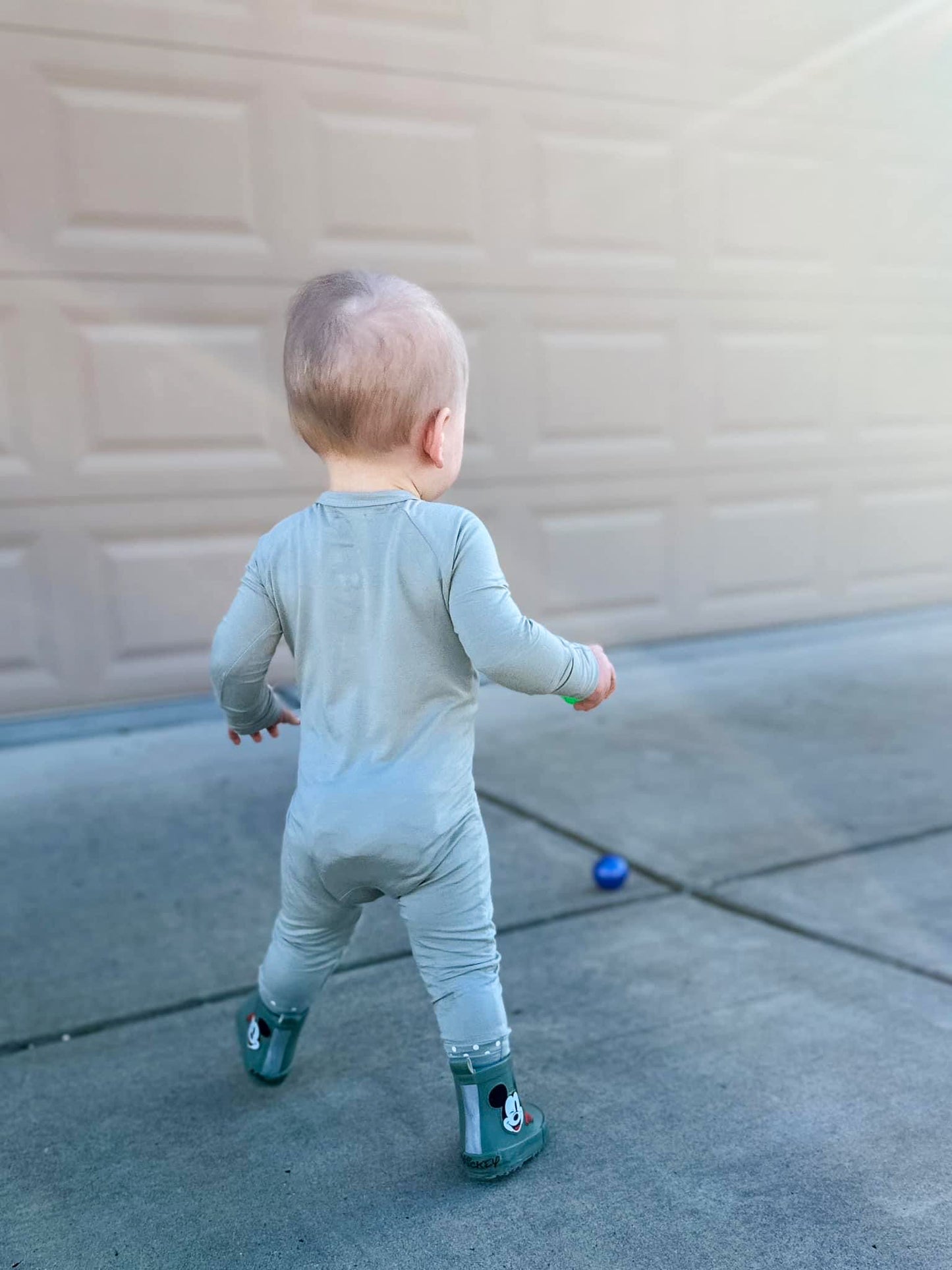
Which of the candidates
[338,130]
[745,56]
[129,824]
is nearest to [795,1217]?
[129,824]

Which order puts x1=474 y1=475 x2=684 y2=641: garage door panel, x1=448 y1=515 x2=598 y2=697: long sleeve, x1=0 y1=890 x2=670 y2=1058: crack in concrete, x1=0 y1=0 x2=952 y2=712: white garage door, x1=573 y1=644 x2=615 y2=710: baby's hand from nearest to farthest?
x1=448 y1=515 x2=598 y2=697: long sleeve < x1=573 y1=644 x2=615 y2=710: baby's hand < x1=0 y1=890 x2=670 y2=1058: crack in concrete < x1=0 y1=0 x2=952 y2=712: white garage door < x1=474 y1=475 x2=684 y2=641: garage door panel

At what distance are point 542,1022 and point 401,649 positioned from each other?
3.01 ft

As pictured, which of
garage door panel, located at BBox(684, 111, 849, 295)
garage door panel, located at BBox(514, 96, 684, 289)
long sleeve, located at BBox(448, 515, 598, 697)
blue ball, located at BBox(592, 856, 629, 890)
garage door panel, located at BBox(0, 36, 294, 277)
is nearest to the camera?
long sleeve, located at BBox(448, 515, 598, 697)

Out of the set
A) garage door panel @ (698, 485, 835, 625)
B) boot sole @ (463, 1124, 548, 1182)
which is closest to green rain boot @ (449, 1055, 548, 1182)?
boot sole @ (463, 1124, 548, 1182)

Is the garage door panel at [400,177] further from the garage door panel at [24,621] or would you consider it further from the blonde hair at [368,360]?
the blonde hair at [368,360]

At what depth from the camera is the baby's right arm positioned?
1.71 metres

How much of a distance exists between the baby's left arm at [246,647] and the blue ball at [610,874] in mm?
1230

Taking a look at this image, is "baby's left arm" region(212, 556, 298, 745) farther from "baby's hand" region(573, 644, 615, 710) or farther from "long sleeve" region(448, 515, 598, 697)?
"baby's hand" region(573, 644, 615, 710)

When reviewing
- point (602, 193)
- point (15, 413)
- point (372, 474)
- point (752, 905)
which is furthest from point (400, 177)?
point (372, 474)

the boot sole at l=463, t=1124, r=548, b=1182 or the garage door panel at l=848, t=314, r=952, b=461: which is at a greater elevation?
the garage door panel at l=848, t=314, r=952, b=461

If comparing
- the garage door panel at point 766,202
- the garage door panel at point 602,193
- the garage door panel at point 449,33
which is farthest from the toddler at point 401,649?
the garage door panel at point 766,202

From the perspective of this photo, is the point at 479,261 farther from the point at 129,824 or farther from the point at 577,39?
the point at 129,824

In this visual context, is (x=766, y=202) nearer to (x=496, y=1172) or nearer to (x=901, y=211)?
(x=901, y=211)

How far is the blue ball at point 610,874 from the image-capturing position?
2.94 metres
